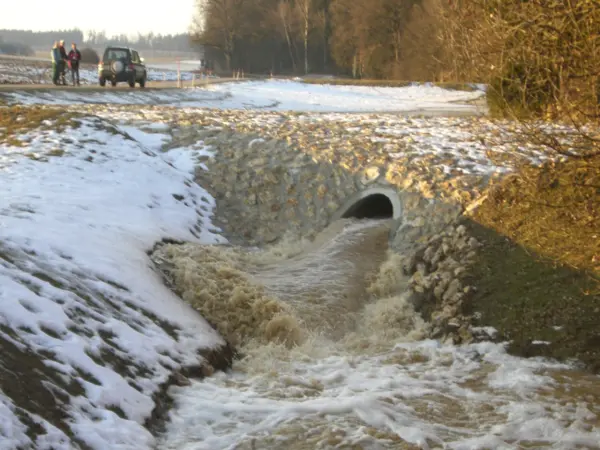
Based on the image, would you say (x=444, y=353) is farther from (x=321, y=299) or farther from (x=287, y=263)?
(x=287, y=263)

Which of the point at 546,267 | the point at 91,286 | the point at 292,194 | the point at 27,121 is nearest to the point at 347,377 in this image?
the point at 91,286

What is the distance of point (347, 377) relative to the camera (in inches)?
257

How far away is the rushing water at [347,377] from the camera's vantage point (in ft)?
17.2

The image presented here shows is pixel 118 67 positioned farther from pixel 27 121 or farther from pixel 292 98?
pixel 27 121

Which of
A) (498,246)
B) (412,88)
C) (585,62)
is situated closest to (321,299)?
(498,246)

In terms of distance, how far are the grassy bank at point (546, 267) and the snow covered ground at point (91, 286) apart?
11.2 ft

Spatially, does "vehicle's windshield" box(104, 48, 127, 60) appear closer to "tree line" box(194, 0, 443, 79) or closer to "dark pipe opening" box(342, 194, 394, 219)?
"dark pipe opening" box(342, 194, 394, 219)

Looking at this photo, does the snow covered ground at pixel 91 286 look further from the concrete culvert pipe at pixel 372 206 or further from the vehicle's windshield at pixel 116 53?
the vehicle's windshield at pixel 116 53

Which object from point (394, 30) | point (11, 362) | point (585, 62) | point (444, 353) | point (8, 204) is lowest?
point (444, 353)

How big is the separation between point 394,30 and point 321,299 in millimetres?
39372

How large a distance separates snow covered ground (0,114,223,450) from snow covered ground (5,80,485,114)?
23.7 ft

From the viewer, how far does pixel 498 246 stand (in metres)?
8.85

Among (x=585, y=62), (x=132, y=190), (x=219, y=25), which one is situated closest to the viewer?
(x=585, y=62)

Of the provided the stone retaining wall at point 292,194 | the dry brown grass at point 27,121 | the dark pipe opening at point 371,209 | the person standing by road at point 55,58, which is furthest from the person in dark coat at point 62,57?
the dark pipe opening at point 371,209
